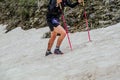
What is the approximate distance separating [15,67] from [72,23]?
6.72m

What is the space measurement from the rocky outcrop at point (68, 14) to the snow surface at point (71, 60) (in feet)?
4.76

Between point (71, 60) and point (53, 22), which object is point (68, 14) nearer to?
point (53, 22)

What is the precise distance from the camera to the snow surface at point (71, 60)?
10.8 m

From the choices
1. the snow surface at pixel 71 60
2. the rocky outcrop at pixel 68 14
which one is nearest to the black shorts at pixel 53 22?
the snow surface at pixel 71 60

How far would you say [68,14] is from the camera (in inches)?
811

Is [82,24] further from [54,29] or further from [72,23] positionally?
[54,29]

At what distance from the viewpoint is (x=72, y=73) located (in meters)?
11.2

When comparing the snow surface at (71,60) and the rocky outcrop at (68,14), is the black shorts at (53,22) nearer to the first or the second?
the snow surface at (71,60)

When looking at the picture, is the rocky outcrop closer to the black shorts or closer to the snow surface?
the snow surface

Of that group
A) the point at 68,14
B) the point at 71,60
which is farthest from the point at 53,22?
the point at 68,14

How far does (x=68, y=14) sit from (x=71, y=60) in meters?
8.11

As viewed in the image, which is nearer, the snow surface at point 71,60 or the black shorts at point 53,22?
the snow surface at point 71,60

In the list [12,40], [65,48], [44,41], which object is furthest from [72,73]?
[12,40]

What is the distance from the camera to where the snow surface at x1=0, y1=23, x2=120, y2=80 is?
35.5 feet
